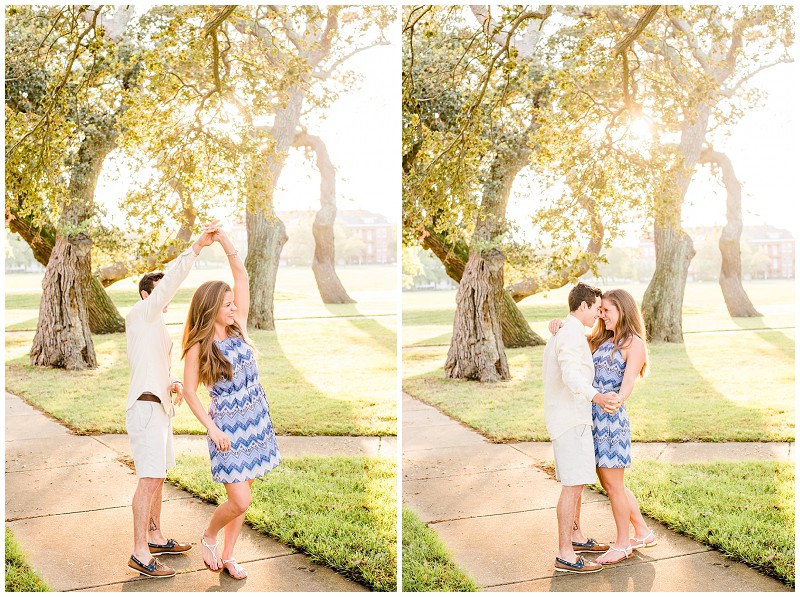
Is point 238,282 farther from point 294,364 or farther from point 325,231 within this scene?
point 325,231

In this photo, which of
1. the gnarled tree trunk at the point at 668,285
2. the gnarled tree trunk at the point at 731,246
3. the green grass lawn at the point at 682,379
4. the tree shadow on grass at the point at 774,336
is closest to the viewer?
the green grass lawn at the point at 682,379

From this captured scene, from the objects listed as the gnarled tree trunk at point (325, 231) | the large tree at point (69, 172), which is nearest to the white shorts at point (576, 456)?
the large tree at point (69, 172)

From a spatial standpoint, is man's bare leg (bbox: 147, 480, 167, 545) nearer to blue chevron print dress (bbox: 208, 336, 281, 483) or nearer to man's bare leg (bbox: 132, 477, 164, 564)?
man's bare leg (bbox: 132, 477, 164, 564)

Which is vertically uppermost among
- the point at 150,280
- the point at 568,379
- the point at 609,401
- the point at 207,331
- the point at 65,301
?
the point at 150,280

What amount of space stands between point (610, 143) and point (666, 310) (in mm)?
5921

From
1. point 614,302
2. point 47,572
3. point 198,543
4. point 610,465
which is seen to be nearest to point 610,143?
point 614,302

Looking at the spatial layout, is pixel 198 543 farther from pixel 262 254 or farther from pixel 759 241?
pixel 759 241

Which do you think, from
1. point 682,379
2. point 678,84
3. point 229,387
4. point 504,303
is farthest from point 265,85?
point 682,379

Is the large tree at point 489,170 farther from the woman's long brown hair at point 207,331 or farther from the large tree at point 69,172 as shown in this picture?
the woman's long brown hair at point 207,331

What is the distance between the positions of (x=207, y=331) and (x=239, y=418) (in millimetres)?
416

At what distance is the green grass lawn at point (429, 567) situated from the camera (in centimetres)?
379

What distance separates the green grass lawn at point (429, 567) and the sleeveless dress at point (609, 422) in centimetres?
86

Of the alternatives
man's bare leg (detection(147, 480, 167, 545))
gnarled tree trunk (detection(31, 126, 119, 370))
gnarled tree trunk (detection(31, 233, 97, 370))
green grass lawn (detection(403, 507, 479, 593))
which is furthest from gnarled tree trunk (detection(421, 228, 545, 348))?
man's bare leg (detection(147, 480, 167, 545))

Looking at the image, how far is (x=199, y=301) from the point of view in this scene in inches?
134
